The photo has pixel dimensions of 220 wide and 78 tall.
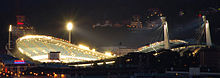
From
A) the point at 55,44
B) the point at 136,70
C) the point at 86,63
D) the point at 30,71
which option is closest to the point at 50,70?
the point at 30,71

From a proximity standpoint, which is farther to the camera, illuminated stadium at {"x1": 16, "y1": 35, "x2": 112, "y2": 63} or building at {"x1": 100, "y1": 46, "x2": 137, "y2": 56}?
building at {"x1": 100, "y1": 46, "x2": 137, "y2": 56}

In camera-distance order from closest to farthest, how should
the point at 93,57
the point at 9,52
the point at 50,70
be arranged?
the point at 50,70 → the point at 9,52 → the point at 93,57

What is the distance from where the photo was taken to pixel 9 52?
87.8 metres

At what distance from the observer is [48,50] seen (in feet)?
303

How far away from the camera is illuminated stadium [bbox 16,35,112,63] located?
282 feet

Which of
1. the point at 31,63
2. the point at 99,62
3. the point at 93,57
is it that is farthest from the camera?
the point at 93,57

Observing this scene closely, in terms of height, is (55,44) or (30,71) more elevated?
(55,44)

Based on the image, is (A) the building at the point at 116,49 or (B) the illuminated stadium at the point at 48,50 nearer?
(B) the illuminated stadium at the point at 48,50

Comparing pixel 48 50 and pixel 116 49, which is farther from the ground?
pixel 116 49

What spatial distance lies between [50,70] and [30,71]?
15.3ft

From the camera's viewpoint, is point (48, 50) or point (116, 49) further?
point (116, 49)

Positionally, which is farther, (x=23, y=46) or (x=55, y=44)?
(x=55, y=44)

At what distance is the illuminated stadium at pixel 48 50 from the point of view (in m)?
86.1

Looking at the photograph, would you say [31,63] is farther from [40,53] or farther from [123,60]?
[123,60]
